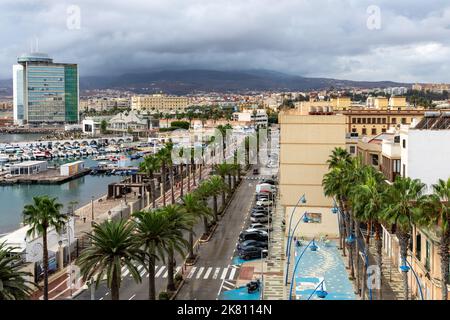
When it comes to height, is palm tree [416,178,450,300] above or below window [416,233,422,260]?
above

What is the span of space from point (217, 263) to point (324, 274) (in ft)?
18.6

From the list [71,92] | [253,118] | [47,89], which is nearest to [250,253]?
[253,118]

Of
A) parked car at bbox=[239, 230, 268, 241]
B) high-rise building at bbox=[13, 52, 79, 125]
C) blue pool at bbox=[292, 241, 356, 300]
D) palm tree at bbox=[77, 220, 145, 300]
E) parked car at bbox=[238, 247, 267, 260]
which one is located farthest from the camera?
high-rise building at bbox=[13, 52, 79, 125]

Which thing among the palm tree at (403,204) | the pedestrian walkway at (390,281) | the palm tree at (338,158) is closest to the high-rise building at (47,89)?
the palm tree at (338,158)

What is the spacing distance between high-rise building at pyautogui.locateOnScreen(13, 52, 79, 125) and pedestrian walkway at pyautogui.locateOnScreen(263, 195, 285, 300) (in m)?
150

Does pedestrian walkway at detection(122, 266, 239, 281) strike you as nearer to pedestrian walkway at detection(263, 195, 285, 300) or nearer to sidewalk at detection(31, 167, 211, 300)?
sidewalk at detection(31, 167, 211, 300)

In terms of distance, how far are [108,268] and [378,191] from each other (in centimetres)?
907

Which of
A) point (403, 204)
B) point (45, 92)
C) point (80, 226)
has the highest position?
point (45, 92)

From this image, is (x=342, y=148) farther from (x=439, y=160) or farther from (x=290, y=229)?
(x=439, y=160)

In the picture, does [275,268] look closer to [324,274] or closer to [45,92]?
[324,274]

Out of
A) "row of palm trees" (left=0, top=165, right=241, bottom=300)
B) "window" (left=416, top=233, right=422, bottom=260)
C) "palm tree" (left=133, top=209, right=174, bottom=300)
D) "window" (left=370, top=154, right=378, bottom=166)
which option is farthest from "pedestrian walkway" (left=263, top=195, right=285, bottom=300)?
"window" (left=370, top=154, right=378, bottom=166)

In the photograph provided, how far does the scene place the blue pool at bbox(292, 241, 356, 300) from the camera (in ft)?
75.0

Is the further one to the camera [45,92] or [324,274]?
[45,92]

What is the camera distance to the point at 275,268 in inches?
1073
